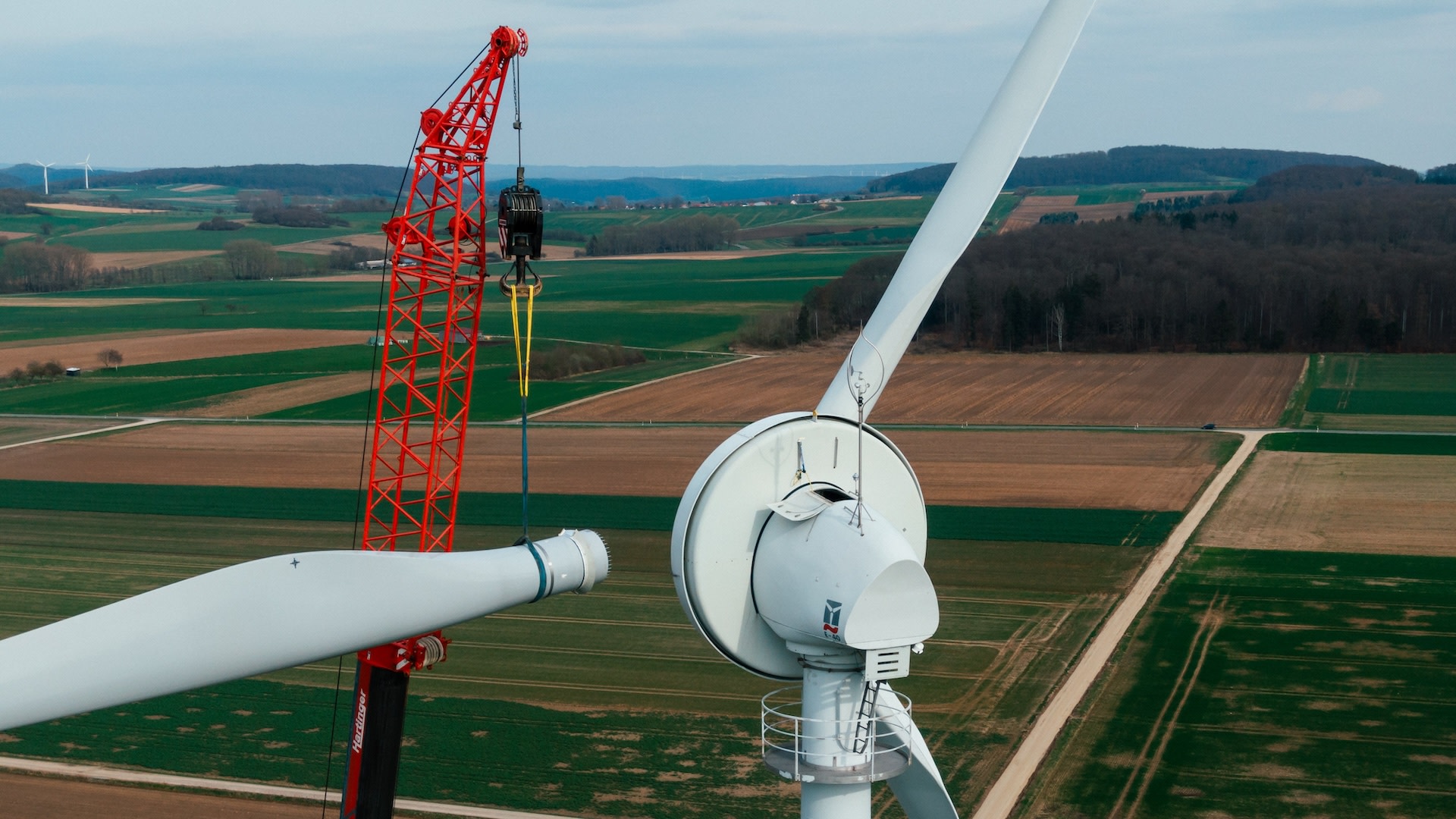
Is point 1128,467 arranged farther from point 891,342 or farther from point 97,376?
point 97,376

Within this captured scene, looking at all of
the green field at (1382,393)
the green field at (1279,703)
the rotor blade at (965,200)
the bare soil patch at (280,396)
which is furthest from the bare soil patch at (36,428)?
the rotor blade at (965,200)

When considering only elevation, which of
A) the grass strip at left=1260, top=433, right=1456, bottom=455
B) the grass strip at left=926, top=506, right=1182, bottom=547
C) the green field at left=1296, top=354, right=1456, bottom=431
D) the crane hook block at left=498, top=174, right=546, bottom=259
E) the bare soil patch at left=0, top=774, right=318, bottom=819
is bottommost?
the bare soil patch at left=0, top=774, right=318, bottom=819

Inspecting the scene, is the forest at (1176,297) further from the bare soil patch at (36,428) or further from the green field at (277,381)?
the bare soil patch at (36,428)

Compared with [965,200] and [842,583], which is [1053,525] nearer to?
[965,200]

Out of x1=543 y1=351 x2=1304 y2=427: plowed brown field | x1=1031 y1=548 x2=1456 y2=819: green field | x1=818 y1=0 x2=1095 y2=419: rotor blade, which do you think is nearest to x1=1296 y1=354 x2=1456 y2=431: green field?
x1=543 y1=351 x2=1304 y2=427: plowed brown field

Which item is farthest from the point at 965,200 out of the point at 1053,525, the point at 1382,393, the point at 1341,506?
the point at 1382,393

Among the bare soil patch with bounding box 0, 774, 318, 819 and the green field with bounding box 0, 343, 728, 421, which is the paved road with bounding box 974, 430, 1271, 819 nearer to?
the bare soil patch with bounding box 0, 774, 318, 819

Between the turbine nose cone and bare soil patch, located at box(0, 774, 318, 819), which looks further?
bare soil patch, located at box(0, 774, 318, 819)
